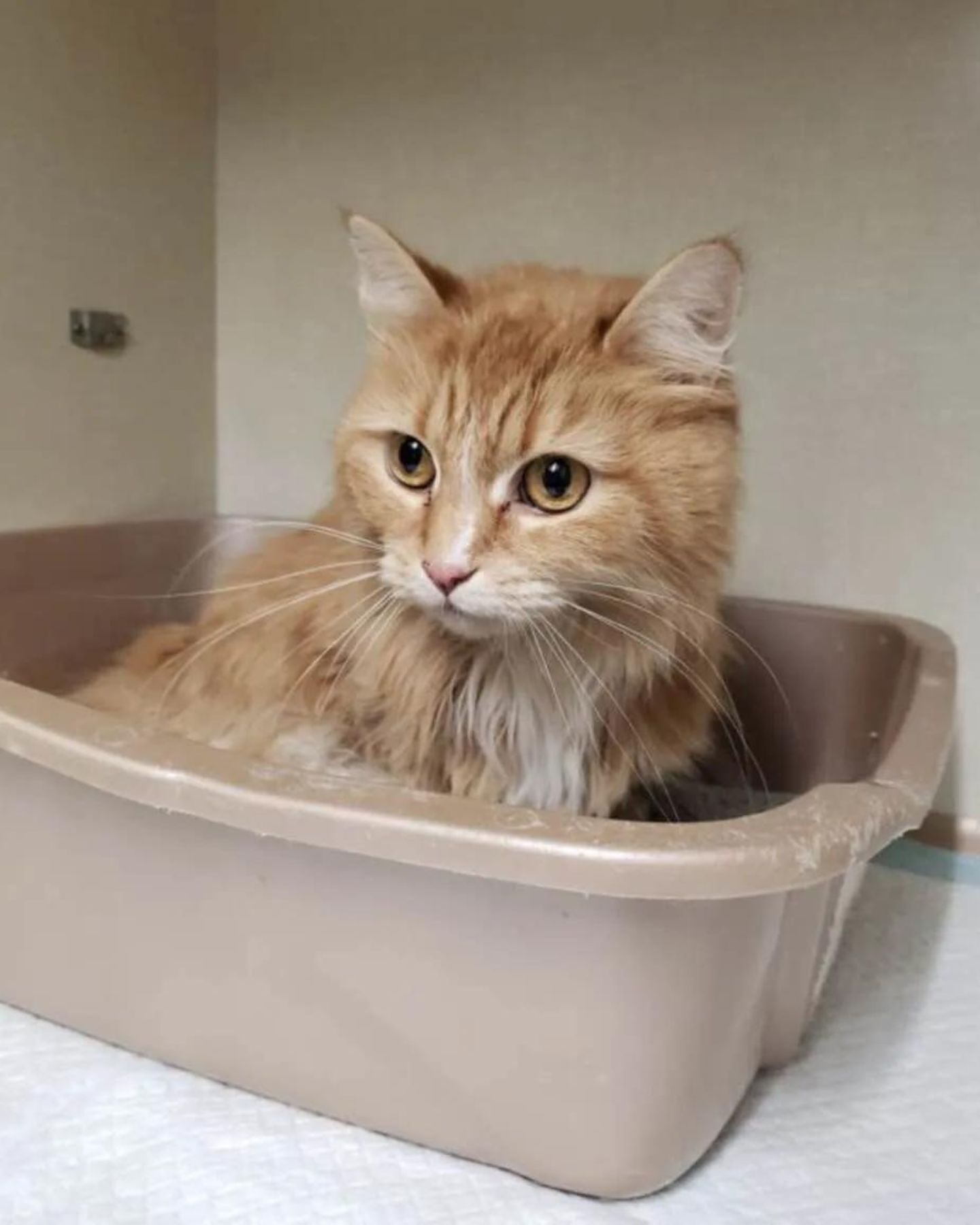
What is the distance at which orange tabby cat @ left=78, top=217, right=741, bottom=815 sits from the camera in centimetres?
87

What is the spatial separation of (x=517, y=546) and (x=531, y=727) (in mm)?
228

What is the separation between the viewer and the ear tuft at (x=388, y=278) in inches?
38.5

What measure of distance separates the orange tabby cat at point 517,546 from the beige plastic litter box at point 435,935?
0.72 feet

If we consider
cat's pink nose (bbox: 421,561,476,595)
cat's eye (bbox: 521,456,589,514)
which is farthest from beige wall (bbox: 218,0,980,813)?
cat's pink nose (bbox: 421,561,476,595)

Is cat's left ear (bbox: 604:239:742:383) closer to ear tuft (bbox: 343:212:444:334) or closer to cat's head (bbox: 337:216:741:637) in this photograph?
cat's head (bbox: 337:216:741:637)

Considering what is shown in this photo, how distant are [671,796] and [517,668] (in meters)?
0.32

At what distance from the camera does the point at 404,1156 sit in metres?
0.86

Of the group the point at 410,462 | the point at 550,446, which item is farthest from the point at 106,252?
the point at 550,446

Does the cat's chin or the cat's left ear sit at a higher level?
the cat's left ear

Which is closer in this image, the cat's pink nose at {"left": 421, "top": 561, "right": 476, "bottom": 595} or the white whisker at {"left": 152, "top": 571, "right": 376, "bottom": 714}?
the cat's pink nose at {"left": 421, "top": 561, "right": 476, "bottom": 595}

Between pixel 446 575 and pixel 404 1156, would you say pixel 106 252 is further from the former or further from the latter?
pixel 404 1156

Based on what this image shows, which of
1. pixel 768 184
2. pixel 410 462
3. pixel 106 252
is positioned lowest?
pixel 410 462

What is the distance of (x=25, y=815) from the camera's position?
0.92m

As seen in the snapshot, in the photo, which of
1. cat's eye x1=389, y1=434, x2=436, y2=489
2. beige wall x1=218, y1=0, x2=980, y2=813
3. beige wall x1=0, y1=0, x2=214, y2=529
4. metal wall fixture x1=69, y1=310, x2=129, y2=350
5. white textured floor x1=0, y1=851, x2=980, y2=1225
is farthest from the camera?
metal wall fixture x1=69, y1=310, x2=129, y2=350
